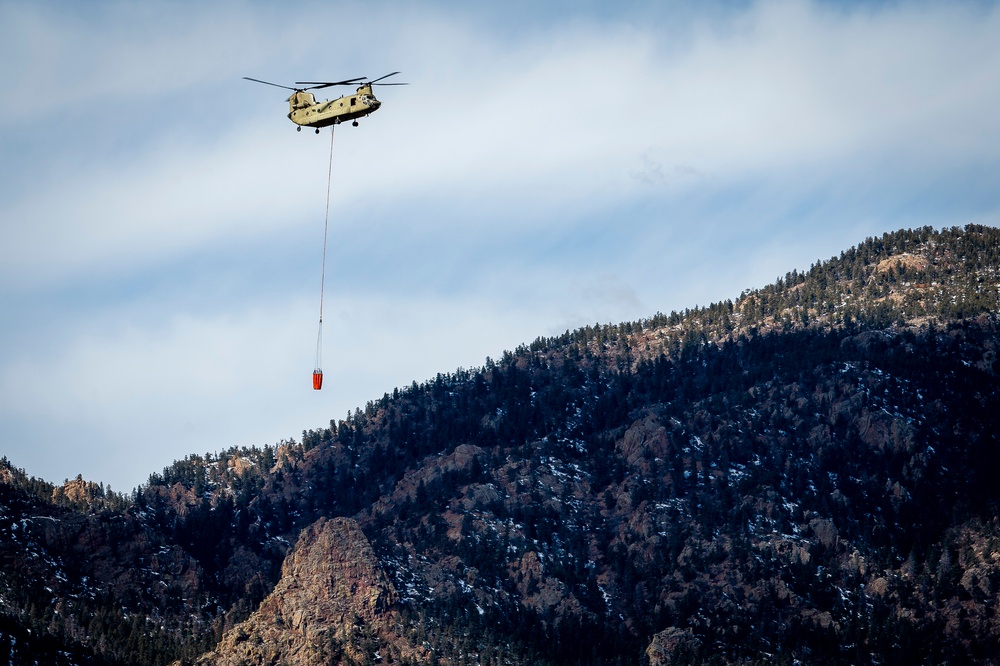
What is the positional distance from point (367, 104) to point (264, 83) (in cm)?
1279

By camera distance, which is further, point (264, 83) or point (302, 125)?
point (302, 125)

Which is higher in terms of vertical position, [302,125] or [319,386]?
[302,125]

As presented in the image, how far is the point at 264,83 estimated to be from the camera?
173250mm

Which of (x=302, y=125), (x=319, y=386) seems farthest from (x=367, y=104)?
(x=319, y=386)

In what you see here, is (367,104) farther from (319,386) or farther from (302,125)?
(319,386)

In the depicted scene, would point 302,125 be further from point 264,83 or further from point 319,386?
point 319,386

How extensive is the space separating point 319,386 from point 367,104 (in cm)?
3113

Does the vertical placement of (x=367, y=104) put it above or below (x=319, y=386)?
above

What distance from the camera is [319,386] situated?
18075 centimetres

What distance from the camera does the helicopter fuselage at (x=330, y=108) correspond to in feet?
594

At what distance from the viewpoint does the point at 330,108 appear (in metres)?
185

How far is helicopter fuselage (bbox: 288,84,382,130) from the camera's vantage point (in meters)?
181

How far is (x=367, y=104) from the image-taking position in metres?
181

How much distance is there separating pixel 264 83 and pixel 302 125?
53.1ft
